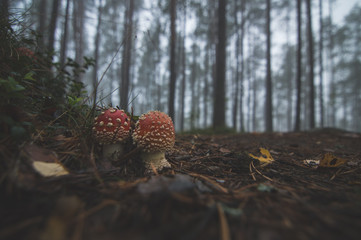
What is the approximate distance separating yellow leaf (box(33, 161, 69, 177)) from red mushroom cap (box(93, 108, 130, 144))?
0.37m

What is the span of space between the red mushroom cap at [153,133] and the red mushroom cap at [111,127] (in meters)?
0.12

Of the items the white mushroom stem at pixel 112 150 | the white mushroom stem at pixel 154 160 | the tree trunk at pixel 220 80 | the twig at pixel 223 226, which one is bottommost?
the twig at pixel 223 226

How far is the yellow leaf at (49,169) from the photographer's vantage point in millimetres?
938

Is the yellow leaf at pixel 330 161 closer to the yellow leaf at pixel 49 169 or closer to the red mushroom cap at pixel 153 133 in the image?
the red mushroom cap at pixel 153 133

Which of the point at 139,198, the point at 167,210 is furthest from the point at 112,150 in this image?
the point at 167,210

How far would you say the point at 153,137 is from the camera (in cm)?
141

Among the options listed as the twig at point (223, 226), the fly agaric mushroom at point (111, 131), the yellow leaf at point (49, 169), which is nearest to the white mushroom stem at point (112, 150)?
the fly agaric mushroom at point (111, 131)

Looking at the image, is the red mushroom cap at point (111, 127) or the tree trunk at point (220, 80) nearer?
the red mushroom cap at point (111, 127)

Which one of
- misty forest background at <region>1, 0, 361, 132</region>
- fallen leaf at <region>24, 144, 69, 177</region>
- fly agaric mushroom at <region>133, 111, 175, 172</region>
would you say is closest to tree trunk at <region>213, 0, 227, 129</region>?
misty forest background at <region>1, 0, 361, 132</region>

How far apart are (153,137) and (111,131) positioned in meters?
0.35

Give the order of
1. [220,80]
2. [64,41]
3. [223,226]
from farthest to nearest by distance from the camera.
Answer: [220,80] → [64,41] → [223,226]

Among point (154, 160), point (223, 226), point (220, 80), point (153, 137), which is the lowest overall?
point (223, 226)

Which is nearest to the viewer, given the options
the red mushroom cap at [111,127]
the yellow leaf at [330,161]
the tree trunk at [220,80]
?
the red mushroom cap at [111,127]

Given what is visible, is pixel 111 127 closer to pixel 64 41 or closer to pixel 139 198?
pixel 139 198
